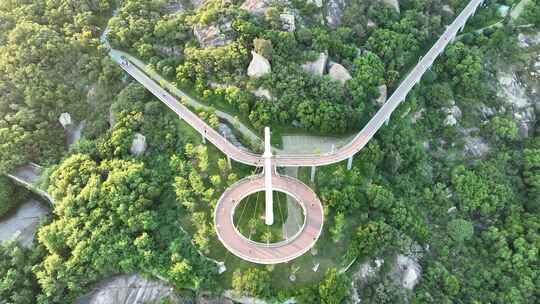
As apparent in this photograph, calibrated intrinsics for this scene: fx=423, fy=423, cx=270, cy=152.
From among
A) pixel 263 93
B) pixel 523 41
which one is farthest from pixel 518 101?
pixel 263 93

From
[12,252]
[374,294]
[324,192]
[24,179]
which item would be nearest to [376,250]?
[374,294]

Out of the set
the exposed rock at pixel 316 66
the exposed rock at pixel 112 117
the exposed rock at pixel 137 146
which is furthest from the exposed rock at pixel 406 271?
the exposed rock at pixel 112 117

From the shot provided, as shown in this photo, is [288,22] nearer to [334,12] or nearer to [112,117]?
[334,12]

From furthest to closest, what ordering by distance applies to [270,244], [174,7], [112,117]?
1. [174,7]
2. [112,117]
3. [270,244]

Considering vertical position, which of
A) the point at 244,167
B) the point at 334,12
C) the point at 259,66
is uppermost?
the point at 334,12

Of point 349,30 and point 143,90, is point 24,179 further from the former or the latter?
point 349,30

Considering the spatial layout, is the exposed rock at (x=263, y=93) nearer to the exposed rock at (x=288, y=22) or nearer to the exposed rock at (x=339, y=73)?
the exposed rock at (x=339, y=73)

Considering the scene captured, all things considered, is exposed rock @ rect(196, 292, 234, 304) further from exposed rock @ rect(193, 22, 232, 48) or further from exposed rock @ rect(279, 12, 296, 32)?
exposed rock @ rect(279, 12, 296, 32)
